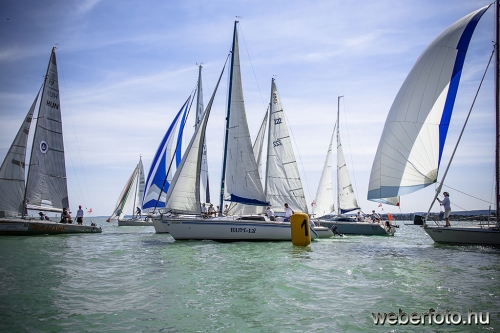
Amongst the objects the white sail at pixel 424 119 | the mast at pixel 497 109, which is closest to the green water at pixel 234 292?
the mast at pixel 497 109

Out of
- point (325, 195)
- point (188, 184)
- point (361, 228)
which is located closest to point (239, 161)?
point (188, 184)

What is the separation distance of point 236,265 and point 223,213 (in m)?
10.7

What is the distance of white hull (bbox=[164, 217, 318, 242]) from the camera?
2045 centimetres

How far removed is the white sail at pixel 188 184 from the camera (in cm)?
2080

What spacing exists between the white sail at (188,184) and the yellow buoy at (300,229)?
5230mm

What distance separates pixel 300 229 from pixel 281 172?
26.3 feet

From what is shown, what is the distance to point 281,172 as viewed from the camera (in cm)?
2709

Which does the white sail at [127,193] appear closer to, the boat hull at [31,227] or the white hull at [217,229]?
the boat hull at [31,227]

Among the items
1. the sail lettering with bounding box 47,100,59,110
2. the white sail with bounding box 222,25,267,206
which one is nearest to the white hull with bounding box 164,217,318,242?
the white sail with bounding box 222,25,267,206

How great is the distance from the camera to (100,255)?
1529cm

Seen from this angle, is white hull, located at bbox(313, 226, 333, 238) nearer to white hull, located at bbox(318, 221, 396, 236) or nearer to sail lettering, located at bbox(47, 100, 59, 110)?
white hull, located at bbox(318, 221, 396, 236)

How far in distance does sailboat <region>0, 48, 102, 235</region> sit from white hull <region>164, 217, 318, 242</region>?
9976 millimetres

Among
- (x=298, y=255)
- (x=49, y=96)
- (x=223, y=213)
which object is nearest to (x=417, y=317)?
(x=298, y=255)

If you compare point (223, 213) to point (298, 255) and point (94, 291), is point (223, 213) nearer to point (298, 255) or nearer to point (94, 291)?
point (298, 255)
